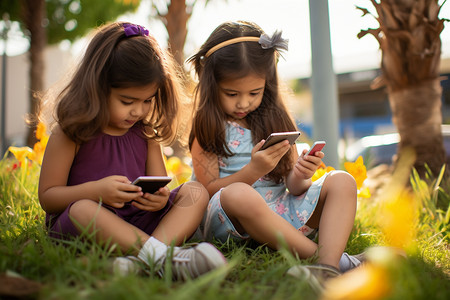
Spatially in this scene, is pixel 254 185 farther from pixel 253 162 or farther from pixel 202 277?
pixel 202 277

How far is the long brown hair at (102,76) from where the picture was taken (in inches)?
76.3

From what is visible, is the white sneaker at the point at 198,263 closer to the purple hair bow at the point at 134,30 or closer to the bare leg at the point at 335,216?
the bare leg at the point at 335,216

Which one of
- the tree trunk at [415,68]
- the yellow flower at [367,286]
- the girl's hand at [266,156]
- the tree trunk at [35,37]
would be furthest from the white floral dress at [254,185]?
the tree trunk at [35,37]

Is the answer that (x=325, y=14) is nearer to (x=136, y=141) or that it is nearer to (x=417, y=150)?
(x=417, y=150)

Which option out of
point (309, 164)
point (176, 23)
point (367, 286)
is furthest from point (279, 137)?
point (176, 23)

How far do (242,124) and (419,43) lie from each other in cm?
159

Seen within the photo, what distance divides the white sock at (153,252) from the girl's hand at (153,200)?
21 cm

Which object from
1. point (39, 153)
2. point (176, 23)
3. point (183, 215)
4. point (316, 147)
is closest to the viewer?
point (183, 215)

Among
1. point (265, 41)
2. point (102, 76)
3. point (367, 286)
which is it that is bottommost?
point (367, 286)

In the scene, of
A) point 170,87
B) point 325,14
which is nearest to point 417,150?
point 325,14

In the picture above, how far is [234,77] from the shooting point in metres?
2.23

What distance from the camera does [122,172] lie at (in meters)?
2.09

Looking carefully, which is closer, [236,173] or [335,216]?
[335,216]

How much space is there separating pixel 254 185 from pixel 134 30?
1.02 m
